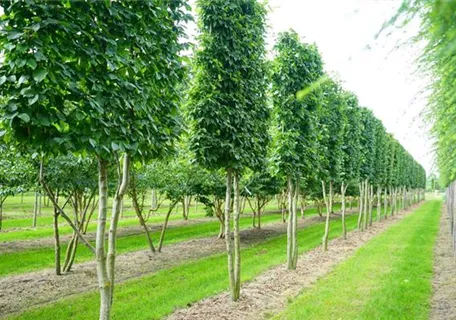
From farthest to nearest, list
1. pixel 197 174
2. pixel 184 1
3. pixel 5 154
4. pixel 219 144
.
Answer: pixel 197 174 → pixel 5 154 → pixel 219 144 → pixel 184 1

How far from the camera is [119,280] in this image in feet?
37.0

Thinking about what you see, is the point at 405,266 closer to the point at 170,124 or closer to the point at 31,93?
the point at 170,124

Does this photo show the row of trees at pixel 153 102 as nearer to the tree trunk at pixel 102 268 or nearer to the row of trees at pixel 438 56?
the tree trunk at pixel 102 268

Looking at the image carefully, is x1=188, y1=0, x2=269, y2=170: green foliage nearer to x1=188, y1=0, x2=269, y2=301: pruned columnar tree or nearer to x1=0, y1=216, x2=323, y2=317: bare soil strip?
x1=188, y1=0, x2=269, y2=301: pruned columnar tree

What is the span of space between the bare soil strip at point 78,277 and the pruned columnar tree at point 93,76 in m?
6.00

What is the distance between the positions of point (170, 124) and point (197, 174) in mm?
10310

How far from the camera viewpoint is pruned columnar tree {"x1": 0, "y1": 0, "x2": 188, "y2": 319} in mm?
3371

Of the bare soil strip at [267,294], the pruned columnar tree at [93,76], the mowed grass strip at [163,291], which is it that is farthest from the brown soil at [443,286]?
the pruned columnar tree at [93,76]

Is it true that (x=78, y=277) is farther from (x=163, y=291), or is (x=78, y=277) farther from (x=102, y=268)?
(x=102, y=268)

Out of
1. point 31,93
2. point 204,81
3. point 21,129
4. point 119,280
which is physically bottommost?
point 119,280

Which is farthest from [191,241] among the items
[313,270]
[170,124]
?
[170,124]

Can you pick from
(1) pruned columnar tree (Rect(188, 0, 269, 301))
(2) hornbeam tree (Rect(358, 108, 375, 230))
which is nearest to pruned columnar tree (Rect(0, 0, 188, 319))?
(1) pruned columnar tree (Rect(188, 0, 269, 301))

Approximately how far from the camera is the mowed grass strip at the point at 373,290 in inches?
291

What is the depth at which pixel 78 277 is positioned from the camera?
37.6ft
